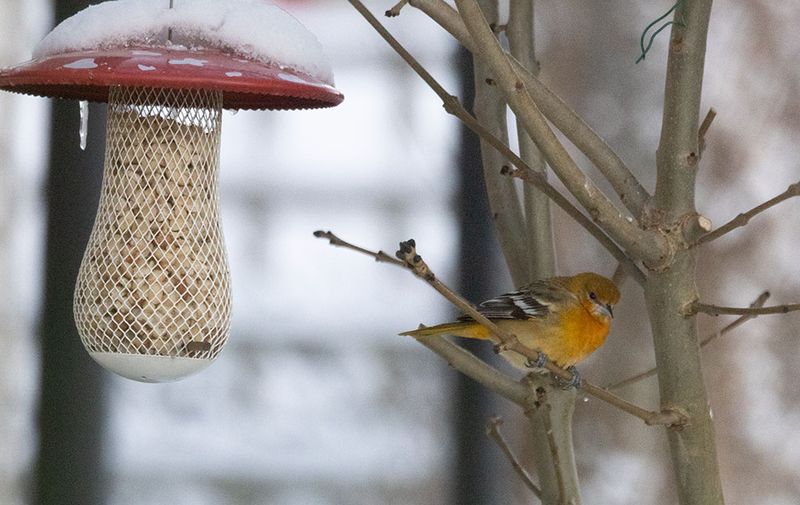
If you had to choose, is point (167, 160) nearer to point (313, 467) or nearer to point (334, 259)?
point (334, 259)

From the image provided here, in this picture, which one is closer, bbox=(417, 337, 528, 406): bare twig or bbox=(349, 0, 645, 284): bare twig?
bbox=(349, 0, 645, 284): bare twig

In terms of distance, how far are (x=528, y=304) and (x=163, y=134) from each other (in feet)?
2.93

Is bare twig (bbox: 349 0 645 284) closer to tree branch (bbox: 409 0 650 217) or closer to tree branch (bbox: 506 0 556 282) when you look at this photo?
tree branch (bbox: 409 0 650 217)

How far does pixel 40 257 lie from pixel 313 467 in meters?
1.22

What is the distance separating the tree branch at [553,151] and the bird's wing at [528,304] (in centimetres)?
76

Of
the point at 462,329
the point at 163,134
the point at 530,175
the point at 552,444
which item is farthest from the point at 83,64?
the point at 462,329

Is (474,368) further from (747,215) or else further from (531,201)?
(747,215)

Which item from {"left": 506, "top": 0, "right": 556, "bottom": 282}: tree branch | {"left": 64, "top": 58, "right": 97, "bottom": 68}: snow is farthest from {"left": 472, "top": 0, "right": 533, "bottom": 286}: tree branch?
{"left": 64, "top": 58, "right": 97, "bottom": 68}: snow

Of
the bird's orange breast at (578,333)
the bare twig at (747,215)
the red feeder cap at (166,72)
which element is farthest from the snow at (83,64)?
the bird's orange breast at (578,333)

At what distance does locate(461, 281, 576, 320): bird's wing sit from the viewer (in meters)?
2.20

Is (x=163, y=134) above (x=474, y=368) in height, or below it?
above

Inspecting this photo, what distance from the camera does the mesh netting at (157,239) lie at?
1.73m

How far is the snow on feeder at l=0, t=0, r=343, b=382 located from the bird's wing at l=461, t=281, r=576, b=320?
2.14ft

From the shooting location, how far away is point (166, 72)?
57.7 inches
